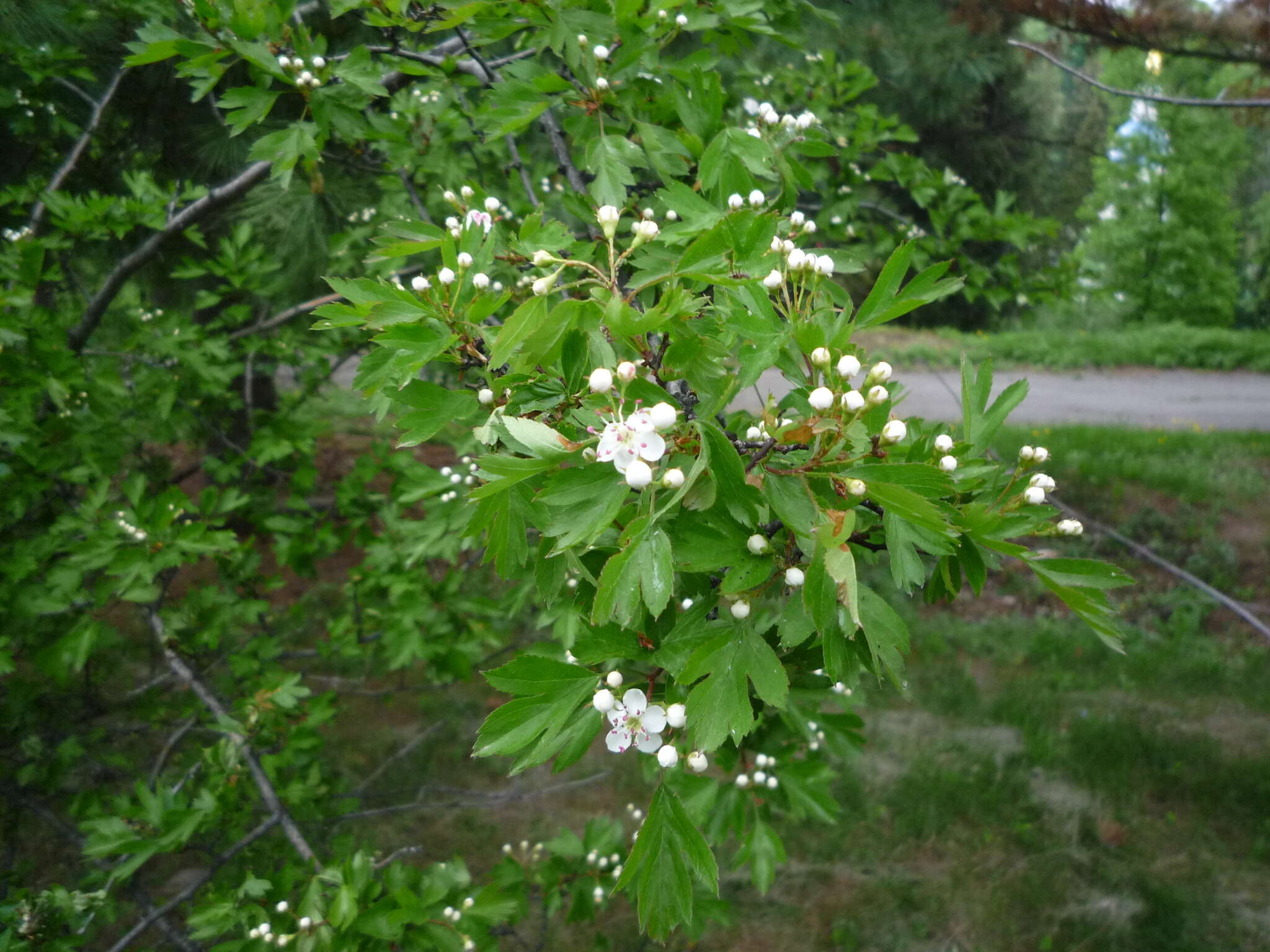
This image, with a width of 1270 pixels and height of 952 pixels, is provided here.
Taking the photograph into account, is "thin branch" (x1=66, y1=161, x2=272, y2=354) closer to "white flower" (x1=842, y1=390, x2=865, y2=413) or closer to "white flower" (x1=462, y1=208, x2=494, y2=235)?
"white flower" (x1=462, y1=208, x2=494, y2=235)

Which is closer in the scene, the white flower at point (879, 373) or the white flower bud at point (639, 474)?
the white flower bud at point (639, 474)

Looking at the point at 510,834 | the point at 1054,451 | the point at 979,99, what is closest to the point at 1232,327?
the point at 979,99

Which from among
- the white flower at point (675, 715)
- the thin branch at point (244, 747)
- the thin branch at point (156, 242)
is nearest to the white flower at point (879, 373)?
the white flower at point (675, 715)

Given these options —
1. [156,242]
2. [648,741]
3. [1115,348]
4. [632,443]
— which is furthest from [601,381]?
[1115,348]

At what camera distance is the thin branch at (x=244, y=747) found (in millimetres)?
2305

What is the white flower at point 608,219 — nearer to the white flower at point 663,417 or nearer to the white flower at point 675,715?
the white flower at point 663,417

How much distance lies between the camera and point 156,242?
9.23ft

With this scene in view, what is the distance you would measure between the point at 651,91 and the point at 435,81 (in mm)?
806

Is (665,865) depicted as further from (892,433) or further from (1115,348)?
(1115,348)

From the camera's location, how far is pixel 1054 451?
8.13m

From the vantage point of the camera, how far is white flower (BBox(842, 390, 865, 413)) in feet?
3.48

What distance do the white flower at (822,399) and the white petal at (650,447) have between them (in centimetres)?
22

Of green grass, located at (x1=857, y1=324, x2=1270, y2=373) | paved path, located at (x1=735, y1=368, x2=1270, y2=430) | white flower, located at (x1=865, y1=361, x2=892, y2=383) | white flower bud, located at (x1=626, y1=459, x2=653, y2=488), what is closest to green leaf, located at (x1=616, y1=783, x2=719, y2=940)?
white flower bud, located at (x1=626, y1=459, x2=653, y2=488)

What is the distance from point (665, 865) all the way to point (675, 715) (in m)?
0.24
